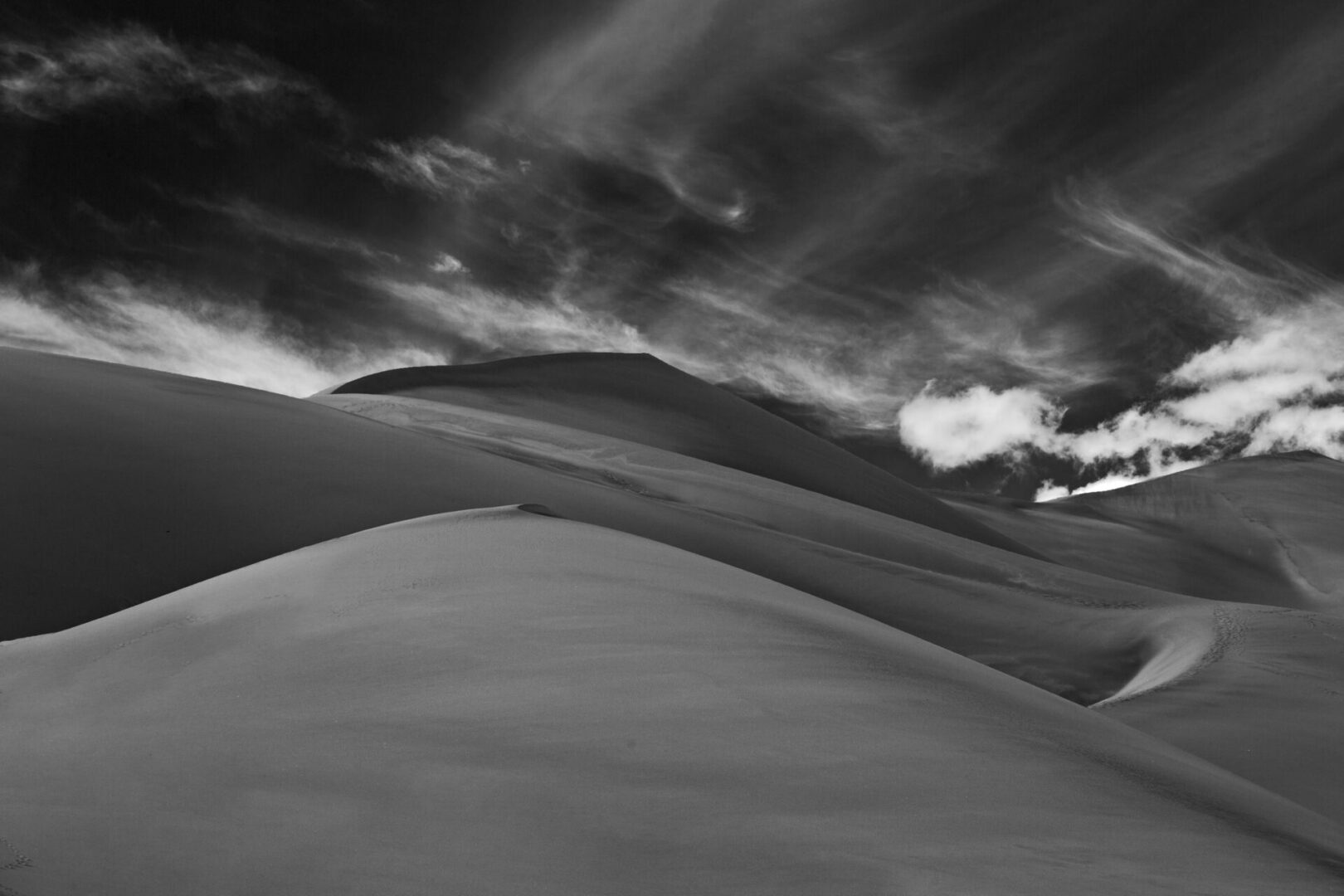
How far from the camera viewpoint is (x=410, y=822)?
2.24 m

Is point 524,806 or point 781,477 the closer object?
point 524,806

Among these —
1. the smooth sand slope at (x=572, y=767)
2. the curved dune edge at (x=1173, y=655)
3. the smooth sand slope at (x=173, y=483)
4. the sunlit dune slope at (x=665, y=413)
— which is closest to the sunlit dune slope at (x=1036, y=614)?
the curved dune edge at (x=1173, y=655)

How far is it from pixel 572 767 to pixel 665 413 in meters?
23.9

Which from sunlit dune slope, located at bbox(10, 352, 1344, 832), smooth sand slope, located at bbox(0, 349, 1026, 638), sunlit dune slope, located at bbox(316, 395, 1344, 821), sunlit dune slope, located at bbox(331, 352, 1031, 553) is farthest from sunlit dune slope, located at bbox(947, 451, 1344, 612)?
smooth sand slope, located at bbox(0, 349, 1026, 638)

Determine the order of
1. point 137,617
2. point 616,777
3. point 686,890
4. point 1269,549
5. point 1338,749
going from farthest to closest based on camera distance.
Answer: point 1269,549
point 1338,749
point 137,617
point 616,777
point 686,890

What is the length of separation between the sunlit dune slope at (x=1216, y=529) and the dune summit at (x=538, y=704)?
103 feet

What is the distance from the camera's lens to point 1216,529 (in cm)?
5084

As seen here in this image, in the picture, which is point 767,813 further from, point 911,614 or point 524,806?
point 911,614

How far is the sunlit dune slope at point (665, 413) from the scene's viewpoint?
2339 cm

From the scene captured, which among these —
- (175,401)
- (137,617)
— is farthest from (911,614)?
(175,401)

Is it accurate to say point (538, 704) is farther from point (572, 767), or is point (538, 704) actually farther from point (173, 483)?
point (173, 483)

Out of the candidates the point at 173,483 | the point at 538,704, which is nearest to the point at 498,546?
the point at 538,704

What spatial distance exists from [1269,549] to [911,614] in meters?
47.5

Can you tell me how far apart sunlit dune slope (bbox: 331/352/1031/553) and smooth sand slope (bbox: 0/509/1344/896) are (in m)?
17.7
